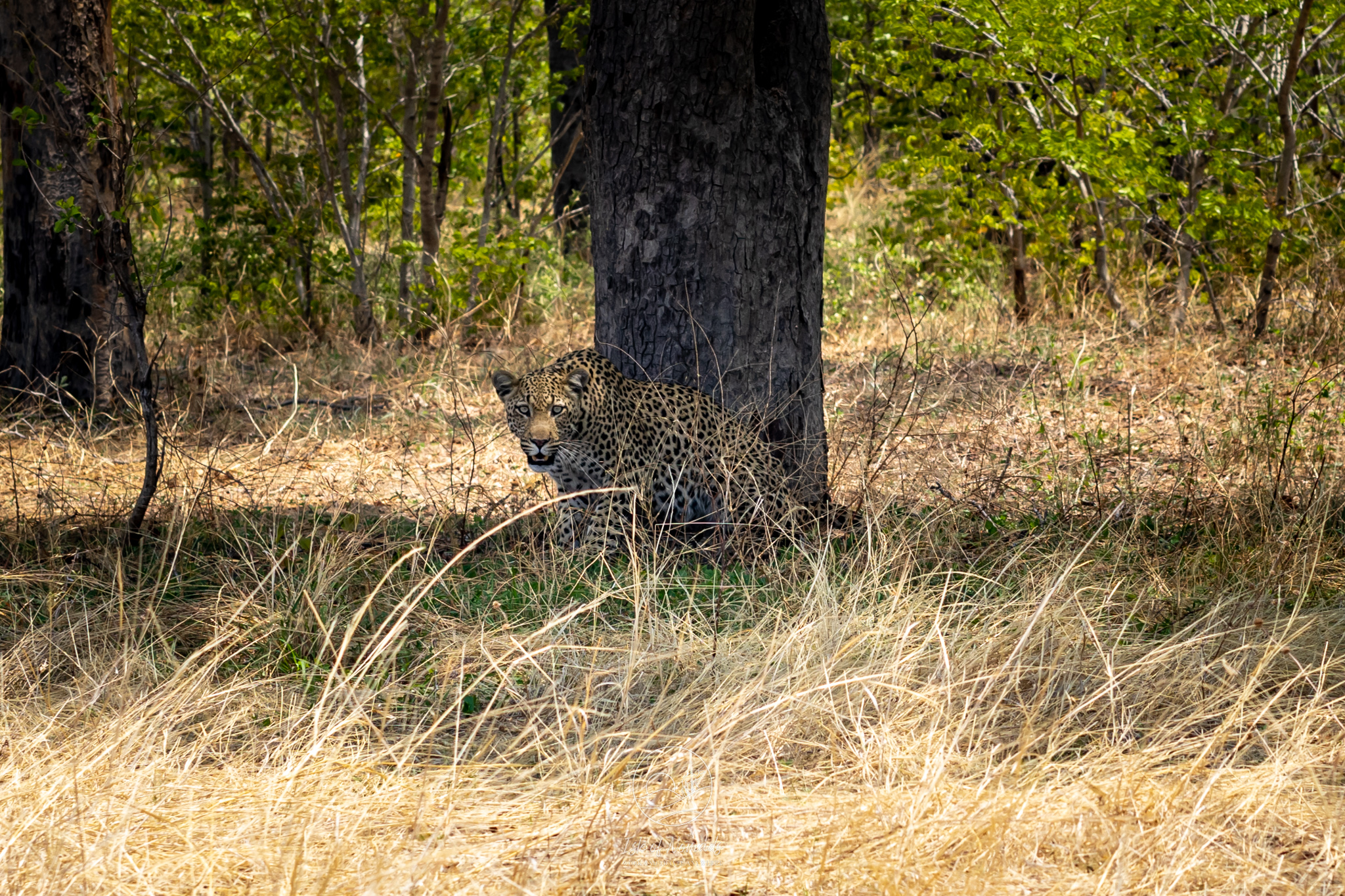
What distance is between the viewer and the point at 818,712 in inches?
130

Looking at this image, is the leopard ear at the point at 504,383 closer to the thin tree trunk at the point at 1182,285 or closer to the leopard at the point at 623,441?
the leopard at the point at 623,441

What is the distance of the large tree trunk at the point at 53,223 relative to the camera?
709 cm

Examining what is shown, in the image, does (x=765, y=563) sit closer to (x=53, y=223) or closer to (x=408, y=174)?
(x=53, y=223)

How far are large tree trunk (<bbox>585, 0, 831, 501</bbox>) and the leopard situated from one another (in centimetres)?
16

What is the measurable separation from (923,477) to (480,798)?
2886 millimetres

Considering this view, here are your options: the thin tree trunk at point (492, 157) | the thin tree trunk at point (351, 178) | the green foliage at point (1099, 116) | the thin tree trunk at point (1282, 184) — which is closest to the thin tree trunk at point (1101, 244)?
the green foliage at point (1099, 116)

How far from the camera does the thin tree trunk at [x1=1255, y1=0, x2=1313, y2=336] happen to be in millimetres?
8156

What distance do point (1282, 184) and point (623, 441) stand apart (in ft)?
20.5

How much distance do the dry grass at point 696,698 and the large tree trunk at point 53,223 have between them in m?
1.71

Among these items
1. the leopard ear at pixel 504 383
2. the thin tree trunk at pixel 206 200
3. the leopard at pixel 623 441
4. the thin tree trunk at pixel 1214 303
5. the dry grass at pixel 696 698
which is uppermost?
the thin tree trunk at pixel 206 200

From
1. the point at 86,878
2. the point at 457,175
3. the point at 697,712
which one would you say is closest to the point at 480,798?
the point at 697,712

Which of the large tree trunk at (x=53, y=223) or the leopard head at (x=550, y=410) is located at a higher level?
the large tree trunk at (x=53, y=223)

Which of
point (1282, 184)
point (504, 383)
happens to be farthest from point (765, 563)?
point (1282, 184)

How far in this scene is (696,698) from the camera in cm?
342
